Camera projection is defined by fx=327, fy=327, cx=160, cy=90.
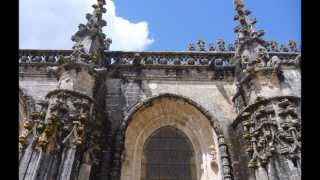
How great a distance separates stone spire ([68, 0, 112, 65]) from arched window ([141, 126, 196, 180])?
2673mm

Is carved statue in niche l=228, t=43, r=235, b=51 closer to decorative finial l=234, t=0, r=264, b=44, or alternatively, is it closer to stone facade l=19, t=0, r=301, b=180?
stone facade l=19, t=0, r=301, b=180

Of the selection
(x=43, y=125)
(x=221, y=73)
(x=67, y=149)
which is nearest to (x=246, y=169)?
(x=221, y=73)

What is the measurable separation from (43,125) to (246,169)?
4.61 m

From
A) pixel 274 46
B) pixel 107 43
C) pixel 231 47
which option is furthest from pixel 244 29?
pixel 107 43

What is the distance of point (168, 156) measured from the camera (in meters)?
8.43

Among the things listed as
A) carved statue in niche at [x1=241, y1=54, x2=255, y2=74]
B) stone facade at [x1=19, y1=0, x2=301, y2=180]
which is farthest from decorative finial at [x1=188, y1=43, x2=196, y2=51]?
carved statue in niche at [x1=241, y1=54, x2=255, y2=74]

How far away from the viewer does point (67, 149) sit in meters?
6.51

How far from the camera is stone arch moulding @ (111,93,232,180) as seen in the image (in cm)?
792

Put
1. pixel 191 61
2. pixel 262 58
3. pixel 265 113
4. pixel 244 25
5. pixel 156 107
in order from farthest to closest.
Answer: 1. pixel 191 61
2. pixel 244 25
3. pixel 156 107
4. pixel 262 58
5. pixel 265 113

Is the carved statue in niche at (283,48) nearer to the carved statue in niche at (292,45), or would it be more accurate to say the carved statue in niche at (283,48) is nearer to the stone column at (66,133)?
the carved statue in niche at (292,45)

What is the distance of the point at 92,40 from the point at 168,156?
12.9ft

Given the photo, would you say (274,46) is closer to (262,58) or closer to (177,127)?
(262,58)

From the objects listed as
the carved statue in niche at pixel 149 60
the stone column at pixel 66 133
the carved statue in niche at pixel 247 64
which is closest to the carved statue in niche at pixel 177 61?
the carved statue in niche at pixel 149 60
